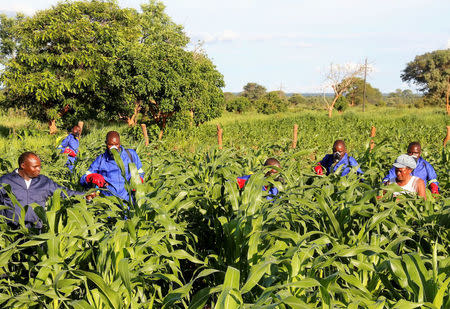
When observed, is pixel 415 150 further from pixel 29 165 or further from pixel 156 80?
pixel 156 80

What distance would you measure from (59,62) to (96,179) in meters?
11.6

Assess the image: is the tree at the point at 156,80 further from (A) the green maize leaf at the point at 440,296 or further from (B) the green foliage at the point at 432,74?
(B) the green foliage at the point at 432,74

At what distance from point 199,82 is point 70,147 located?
24.2ft

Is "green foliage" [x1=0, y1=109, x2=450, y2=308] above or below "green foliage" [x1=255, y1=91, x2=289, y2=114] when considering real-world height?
below

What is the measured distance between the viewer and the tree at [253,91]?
245 feet

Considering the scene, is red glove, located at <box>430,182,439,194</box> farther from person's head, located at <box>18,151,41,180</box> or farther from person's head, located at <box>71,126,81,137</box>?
person's head, located at <box>71,126,81,137</box>

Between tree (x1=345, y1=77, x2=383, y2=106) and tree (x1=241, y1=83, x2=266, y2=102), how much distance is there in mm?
19514

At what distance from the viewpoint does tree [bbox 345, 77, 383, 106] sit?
1925 inches

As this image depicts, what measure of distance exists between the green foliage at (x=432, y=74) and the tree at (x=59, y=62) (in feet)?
110

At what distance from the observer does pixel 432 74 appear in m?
42.3

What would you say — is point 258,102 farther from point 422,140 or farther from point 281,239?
point 281,239

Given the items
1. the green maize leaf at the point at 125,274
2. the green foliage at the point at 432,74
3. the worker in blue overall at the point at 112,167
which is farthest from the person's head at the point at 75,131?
the green foliage at the point at 432,74

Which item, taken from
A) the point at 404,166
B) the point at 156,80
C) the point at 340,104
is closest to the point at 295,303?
the point at 404,166

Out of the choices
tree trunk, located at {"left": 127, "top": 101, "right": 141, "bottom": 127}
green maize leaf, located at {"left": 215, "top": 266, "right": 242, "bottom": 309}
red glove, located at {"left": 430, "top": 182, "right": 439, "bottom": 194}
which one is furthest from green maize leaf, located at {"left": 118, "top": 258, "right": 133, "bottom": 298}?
tree trunk, located at {"left": 127, "top": 101, "right": 141, "bottom": 127}
